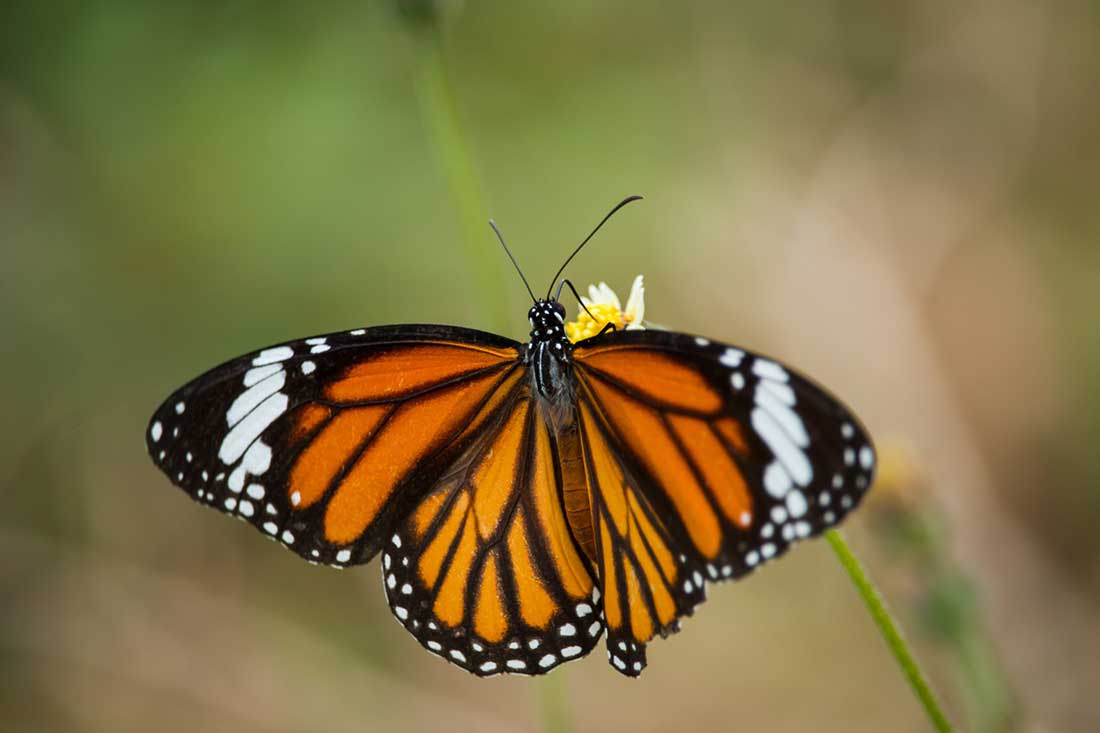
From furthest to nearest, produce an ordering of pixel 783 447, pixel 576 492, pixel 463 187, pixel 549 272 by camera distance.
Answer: pixel 549 272 < pixel 463 187 < pixel 576 492 < pixel 783 447

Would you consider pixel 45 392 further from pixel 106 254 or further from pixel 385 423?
pixel 385 423

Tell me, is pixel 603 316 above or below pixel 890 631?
above

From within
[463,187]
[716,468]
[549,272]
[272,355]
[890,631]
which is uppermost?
[549,272]

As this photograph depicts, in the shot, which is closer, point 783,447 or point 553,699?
point 783,447

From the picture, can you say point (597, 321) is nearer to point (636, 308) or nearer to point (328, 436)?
point (636, 308)

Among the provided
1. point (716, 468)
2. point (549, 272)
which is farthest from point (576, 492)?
point (549, 272)

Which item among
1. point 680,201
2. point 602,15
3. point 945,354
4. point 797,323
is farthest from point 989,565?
point 602,15

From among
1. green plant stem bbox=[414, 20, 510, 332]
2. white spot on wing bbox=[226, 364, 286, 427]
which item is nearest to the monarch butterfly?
white spot on wing bbox=[226, 364, 286, 427]

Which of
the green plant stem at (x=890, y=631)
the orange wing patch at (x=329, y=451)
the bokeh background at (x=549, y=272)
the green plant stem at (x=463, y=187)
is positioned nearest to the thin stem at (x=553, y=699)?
the green plant stem at (x=463, y=187)
